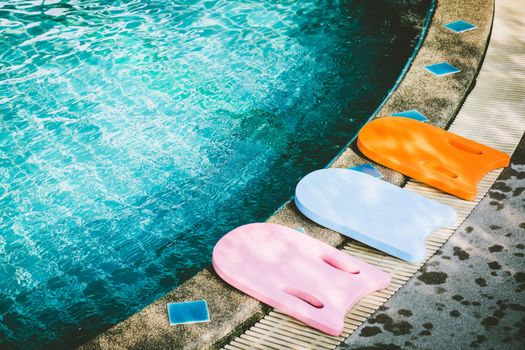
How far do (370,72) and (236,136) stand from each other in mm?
1087

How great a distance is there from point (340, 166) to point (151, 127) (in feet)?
4.54

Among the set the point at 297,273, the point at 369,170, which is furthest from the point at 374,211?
the point at 297,273

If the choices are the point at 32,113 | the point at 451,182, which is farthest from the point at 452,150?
the point at 32,113

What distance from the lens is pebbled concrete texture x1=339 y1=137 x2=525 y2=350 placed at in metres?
2.04

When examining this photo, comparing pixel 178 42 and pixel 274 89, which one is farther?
pixel 178 42

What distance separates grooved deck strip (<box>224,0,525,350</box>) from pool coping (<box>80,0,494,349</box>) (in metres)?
0.06

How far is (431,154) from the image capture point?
277 centimetres

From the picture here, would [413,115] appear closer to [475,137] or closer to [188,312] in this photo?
[475,137]

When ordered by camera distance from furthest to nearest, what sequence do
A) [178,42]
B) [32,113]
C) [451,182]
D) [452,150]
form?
[178,42]
[32,113]
[452,150]
[451,182]

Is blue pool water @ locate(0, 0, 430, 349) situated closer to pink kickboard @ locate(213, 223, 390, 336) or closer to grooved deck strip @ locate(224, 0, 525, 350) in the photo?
pink kickboard @ locate(213, 223, 390, 336)

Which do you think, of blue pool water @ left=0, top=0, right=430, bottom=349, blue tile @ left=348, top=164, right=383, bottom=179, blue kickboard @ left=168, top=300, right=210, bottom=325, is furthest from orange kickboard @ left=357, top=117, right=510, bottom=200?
blue kickboard @ left=168, top=300, right=210, bottom=325

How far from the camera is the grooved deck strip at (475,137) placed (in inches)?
81.3

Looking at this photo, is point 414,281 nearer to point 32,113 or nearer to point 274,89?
point 274,89

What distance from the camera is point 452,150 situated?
279 centimetres
